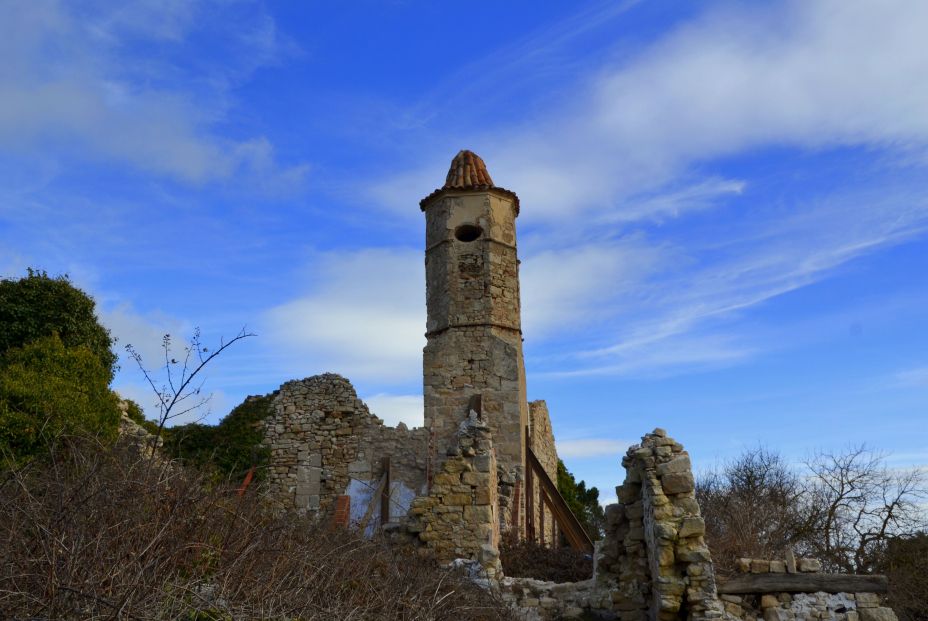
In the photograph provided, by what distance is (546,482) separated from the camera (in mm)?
15242

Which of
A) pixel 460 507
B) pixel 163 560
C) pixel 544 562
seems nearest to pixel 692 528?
pixel 460 507

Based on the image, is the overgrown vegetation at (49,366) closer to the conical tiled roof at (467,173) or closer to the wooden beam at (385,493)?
the wooden beam at (385,493)

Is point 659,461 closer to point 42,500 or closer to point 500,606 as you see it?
point 500,606

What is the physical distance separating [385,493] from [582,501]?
12778mm

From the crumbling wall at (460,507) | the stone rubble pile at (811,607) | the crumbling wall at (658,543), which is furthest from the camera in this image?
the crumbling wall at (460,507)

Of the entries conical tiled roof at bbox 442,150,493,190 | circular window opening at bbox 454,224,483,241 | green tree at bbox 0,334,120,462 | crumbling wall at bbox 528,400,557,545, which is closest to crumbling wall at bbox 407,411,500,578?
crumbling wall at bbox 528,400,557,545

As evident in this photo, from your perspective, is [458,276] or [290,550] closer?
[290,550]

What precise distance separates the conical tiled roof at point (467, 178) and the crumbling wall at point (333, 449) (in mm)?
4820

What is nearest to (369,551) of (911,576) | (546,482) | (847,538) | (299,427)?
(546,482)

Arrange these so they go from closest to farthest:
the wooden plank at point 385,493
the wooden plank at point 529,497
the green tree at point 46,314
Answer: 1. the green tree at point 46,314
2. the wooden plank at point 529,497
3. the wooden plank at point 385,493

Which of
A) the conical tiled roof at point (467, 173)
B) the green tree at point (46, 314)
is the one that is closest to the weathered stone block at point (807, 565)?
the conical tiled roof at point (467, 173)

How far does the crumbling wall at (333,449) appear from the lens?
15.7 metres

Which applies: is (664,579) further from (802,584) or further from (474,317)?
(474,317)

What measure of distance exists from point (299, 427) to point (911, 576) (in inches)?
508
